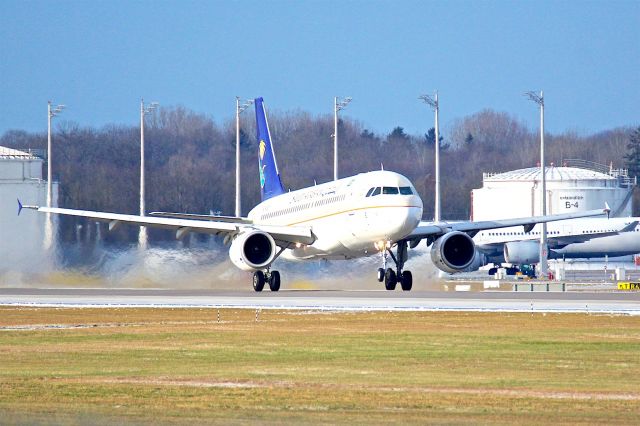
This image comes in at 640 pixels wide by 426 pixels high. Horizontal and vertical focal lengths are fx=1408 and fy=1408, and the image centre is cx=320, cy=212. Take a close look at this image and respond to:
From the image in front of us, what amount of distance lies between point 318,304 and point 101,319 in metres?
8.06

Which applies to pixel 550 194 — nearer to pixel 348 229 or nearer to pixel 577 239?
pixel 577 239

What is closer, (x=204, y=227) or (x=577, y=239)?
(x=204, y=227)

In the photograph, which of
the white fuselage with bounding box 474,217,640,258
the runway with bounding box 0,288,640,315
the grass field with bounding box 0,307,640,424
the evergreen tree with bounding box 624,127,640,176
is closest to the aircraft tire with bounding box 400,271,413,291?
the runway with bounding box 0,288,640,315

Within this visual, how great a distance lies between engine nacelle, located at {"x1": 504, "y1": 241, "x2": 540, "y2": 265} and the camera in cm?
10306

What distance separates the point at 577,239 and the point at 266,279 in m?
55.0

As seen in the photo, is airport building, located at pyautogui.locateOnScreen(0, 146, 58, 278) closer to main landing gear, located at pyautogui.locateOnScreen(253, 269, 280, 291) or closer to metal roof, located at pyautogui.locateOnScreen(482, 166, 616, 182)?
main landing gear, located at pyautogui.locateOnScreen(253, 269, 280, 291)

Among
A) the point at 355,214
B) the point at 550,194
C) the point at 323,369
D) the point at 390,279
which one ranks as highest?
the point at 550,194

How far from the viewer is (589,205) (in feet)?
391

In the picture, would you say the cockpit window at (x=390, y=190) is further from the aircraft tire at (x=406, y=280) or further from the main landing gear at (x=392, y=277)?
the aircraft tire at (x=406, y=280)

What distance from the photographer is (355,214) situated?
171ft

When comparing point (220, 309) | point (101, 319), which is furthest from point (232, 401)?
point (220, 309)

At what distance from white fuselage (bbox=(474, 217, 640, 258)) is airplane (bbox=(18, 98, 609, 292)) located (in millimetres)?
47847

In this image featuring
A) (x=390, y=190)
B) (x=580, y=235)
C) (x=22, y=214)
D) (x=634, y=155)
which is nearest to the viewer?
(x=390, y=190)

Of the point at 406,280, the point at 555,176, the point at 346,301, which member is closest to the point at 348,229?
the point at 406,280
